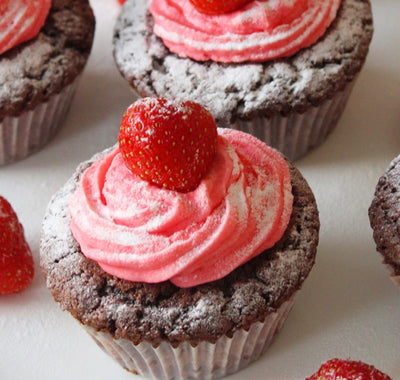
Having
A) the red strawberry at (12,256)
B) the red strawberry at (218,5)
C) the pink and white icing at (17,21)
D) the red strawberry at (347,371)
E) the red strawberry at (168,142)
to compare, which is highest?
the red strawberry at (218,5)

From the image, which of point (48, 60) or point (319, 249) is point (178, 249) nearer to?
point (319, 249)

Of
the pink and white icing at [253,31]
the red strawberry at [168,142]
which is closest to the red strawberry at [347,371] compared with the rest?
the red strawberry at [168,142]

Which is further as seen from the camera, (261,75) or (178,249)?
(261,75)

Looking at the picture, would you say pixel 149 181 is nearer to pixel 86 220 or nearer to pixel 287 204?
pixel 86 220

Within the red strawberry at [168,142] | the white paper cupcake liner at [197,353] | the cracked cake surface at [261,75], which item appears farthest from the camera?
the cracked cake surface at [261,75]

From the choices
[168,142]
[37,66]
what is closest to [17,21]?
[37,66]

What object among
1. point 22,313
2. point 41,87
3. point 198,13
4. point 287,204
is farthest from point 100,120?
point 287,204

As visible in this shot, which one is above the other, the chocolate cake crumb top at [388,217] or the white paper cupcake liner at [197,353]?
the chocolate cake crumb top at [388,217]

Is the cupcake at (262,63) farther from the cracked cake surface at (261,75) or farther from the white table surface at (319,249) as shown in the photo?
the white table surface at (319,249)
